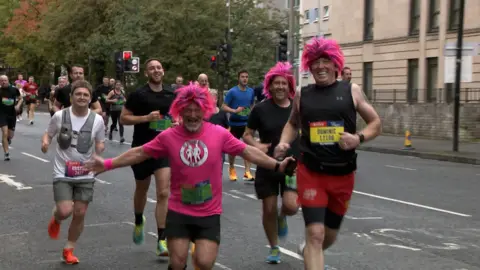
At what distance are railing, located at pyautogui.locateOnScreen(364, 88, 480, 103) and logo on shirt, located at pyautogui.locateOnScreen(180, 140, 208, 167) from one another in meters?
22.7

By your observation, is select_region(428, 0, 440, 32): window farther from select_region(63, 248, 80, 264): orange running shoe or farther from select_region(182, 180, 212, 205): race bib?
select_region(182, 180, 212, 205): race bib

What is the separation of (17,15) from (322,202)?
5875 cm

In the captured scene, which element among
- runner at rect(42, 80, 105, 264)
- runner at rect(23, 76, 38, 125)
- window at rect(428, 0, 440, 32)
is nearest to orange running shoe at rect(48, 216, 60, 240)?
runner at rect(42, 80, 105, 264)

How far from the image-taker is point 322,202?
5863 mm

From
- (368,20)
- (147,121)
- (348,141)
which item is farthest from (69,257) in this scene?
(368,20)

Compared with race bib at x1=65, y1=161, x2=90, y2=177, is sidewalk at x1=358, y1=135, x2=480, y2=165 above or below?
below

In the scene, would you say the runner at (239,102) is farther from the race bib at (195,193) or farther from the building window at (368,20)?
the building window at (368,20)

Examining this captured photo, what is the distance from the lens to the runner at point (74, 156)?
7.15 metres

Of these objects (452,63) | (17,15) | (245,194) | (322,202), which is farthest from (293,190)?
(17,15)

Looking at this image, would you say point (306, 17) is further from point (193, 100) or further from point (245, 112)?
A: point (193, 100)

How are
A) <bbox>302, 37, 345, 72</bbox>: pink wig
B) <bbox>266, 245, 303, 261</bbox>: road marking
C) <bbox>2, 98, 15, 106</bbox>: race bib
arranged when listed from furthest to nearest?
<bbox>2, 98, 15, 106</bbox>: race bib, <bbox>266, 245, 303, 261</bbox>: road marking, <bbox>302, 37, 345, 72</bbox>: pink wig

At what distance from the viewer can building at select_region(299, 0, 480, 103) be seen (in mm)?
28625

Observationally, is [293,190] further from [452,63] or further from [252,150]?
[452,63]

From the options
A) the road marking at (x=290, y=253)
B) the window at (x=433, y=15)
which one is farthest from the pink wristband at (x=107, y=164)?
the window at (x=433, y=15)
